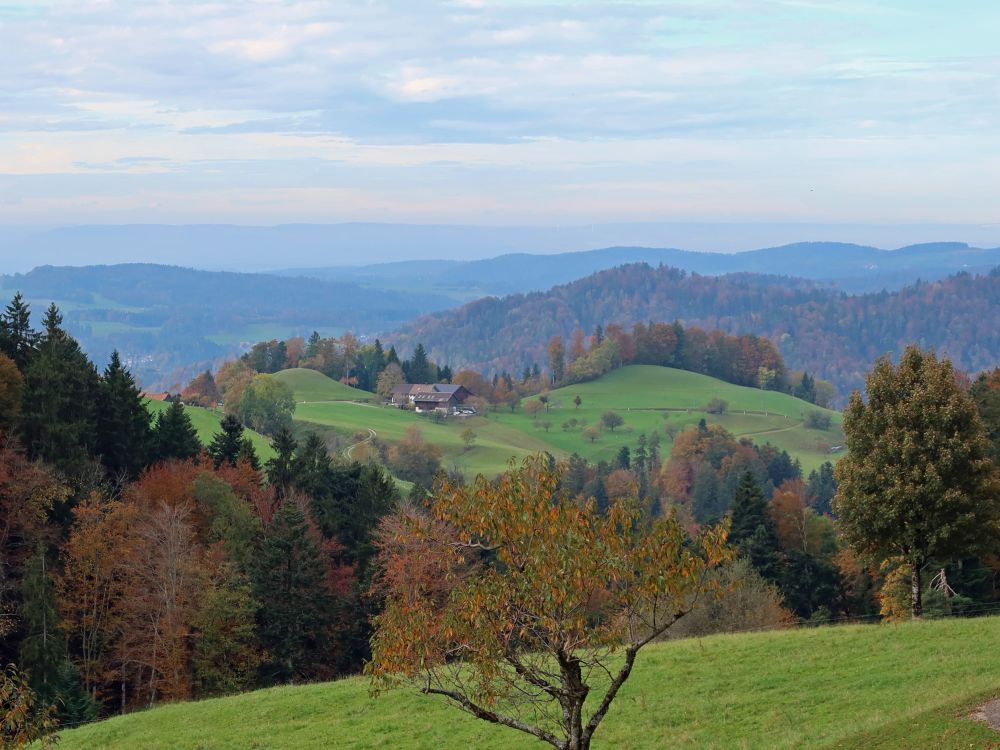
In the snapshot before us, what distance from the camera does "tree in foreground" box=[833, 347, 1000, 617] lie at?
3095cm

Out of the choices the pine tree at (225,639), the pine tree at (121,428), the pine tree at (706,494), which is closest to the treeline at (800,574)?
the pine tree at (706,494)

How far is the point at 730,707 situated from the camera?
77.1ft

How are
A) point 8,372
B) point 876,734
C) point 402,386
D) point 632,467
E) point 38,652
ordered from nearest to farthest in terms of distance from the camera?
point 876,734, point 38,652, point 8,372, point 632,467, point 402,386

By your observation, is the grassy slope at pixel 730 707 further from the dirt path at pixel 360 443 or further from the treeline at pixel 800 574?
the dirt path at pixel 360 443

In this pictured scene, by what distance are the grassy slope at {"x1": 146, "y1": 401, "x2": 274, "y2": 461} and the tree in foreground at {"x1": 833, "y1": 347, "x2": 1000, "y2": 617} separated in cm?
7164

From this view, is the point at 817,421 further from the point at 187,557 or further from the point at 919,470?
the point at 919,470

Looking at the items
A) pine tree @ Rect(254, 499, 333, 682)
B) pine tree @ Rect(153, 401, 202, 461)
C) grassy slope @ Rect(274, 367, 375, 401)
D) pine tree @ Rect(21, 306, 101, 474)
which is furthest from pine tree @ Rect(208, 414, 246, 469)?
grassy slope @ Rect(274, 367, 375, 401)

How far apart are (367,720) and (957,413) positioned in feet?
64.1

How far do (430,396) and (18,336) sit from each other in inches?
4677

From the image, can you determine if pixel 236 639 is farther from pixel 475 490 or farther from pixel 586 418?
pixel 586 418

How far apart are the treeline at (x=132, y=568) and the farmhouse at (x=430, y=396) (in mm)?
116592

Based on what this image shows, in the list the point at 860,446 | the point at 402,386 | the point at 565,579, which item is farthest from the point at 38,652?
the point at 402,386

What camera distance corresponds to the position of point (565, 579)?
12.8 meters

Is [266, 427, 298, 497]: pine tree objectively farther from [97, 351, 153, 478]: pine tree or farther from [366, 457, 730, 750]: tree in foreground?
[366, 457, 730, 750]: tree in foreground
